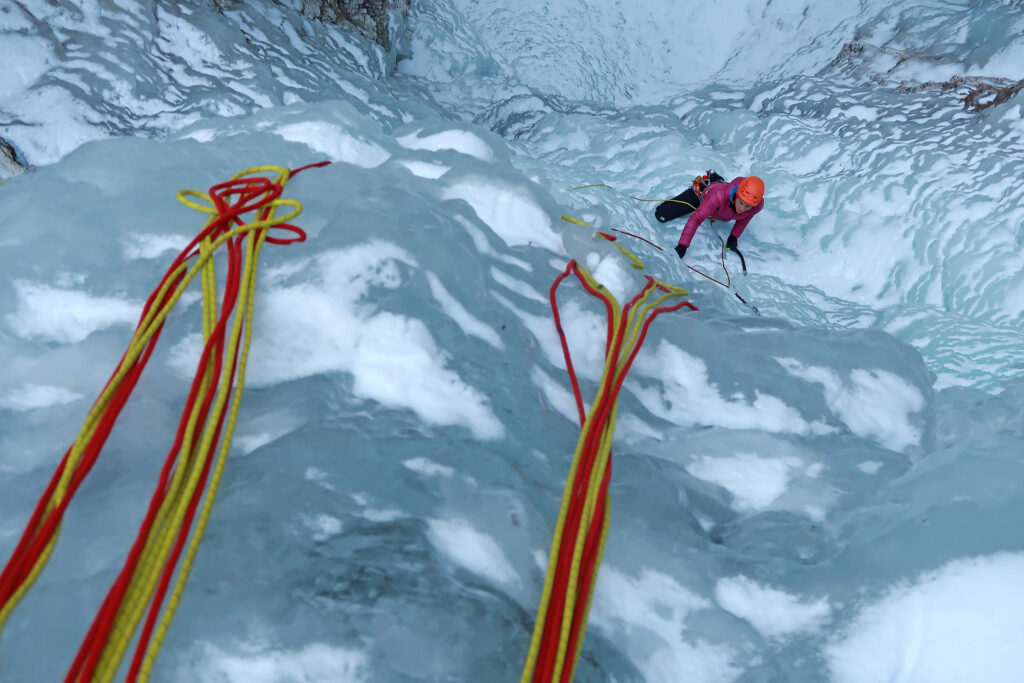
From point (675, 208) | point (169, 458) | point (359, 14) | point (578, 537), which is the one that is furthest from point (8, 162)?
point (675, 208)

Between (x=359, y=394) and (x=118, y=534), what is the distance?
420mm

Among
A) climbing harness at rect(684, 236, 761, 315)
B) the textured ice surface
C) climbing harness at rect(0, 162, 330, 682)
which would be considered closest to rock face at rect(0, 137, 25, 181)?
the textured ice surface

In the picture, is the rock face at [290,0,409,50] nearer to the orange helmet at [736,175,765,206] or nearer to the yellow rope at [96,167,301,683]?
the orange helmet at [736,175,765,206]

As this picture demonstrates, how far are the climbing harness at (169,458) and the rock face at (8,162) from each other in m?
1.95

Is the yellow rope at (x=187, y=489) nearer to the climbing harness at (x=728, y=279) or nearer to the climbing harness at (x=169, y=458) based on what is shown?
the climbing harness at (x=169, y=458)

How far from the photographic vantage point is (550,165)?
166 inches

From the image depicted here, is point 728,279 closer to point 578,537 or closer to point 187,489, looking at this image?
point 578,537

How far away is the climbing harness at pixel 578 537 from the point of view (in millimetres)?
805

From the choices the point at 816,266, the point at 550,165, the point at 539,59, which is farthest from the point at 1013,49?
the point at 539,59

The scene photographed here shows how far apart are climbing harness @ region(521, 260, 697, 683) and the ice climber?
6.66 ft

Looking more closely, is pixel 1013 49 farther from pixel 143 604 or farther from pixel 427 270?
pixel 143 604

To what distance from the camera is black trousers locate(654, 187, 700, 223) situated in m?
3.54

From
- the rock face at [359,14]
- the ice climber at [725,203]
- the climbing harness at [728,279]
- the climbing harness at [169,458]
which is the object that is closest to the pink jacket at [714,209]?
the ice climber at [725,203]

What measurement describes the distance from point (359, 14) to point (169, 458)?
516 cm
